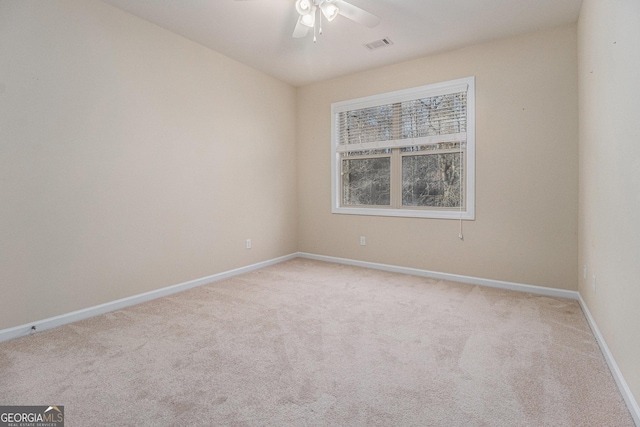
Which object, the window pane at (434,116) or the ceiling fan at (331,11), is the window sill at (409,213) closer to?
the window pane at (434,116)

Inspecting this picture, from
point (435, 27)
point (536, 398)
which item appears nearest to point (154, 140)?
point (435, 27)

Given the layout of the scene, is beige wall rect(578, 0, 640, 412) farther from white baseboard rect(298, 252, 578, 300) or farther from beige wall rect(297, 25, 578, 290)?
white baseboard rect(298, 252, 578, 300)

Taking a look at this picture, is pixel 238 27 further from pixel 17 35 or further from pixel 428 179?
pixel 428 179

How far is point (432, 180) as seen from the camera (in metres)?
4.05

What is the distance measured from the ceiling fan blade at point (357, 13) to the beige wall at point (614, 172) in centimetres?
149

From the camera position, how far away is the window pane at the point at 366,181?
14.5 ft

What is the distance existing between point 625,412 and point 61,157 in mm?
3875

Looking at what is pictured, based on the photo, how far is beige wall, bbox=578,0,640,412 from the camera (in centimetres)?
157

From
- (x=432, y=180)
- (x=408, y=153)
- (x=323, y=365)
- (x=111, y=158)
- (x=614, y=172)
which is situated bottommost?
(x=323, y=365)

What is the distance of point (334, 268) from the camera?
4.48 meters

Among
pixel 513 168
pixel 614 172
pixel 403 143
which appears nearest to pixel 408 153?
pixel 403 143

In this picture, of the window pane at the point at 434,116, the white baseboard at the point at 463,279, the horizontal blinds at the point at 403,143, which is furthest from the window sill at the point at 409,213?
the window pane at the point at 434,116

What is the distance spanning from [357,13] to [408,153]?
201 centimetres

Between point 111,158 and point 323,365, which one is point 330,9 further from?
point 323,365
